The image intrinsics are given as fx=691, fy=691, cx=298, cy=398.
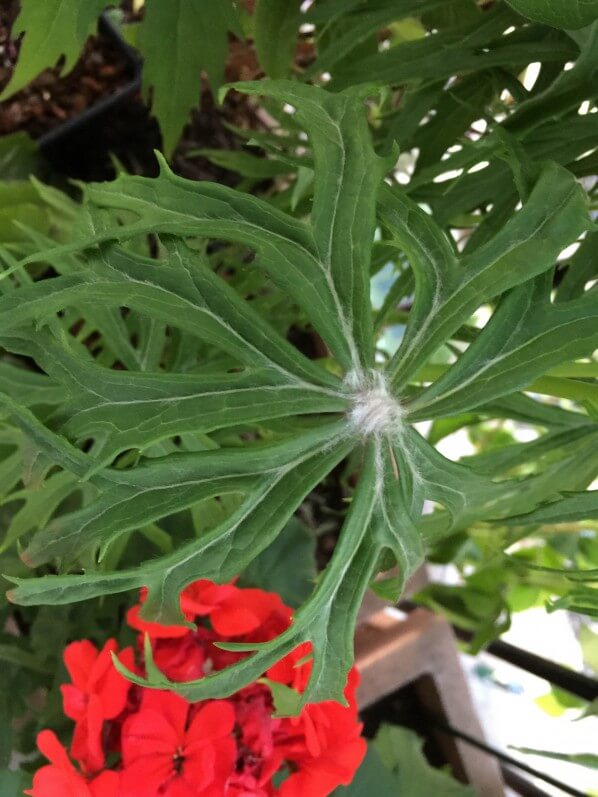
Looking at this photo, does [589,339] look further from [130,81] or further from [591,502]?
[130,81]

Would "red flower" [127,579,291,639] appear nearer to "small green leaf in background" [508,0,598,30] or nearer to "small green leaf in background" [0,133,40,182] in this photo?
"small green leaf in background" [508,0,598,30]

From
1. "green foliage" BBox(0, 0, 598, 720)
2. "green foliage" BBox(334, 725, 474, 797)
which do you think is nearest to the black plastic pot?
"green foliage" BBox(0, 0, 598, 720)

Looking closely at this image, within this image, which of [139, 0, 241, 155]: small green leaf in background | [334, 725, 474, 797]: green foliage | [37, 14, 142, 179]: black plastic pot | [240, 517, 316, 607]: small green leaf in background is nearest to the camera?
[139, 0, 241, 155]: small green leaf in background

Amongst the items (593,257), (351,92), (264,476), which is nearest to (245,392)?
(264,476)

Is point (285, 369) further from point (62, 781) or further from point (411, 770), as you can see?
point (411, 770)

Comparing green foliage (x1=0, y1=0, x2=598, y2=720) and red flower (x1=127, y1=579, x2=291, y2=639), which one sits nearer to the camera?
green foliage (x1=0, y1=0, x2=598, y2=720)

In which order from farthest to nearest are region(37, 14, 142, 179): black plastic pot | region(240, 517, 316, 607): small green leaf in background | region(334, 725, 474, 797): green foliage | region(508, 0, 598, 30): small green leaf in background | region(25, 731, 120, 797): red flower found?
region(37, 14, 142, 179): black plastic pot, region(240, 517, 316, 607): small green leaf in background, region(334, 725, 474, 797): green foliage, region(25, 731, 120, 797): red flower, region(508, 0, 598, 30): small green leaf in background
